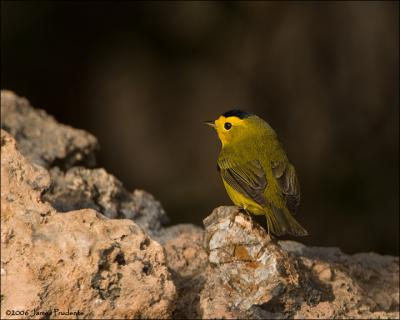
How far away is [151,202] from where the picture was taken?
5359mm

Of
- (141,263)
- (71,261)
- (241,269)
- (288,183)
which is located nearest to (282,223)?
(288,183)

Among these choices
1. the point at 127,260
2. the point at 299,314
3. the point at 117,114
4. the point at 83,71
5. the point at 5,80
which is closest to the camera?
the point at 127,260

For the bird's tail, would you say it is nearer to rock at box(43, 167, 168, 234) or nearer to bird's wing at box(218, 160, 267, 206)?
bird's wing at box(218, 160, 267, 206)

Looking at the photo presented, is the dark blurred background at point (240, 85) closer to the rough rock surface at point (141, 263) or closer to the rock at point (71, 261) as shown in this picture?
the rough rock surface at point (141, 263)

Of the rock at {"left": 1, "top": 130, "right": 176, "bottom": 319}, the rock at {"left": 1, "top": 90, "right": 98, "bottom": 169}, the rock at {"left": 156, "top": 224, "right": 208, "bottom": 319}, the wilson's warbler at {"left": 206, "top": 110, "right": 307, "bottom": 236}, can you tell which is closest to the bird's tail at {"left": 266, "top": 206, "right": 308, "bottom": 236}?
the wilson's warbler at {"left": 206, "top": 110, "right": 307, "bottom": 236}

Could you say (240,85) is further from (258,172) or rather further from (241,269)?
(241,269)

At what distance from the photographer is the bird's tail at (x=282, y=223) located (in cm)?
426

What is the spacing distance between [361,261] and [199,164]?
4.16m

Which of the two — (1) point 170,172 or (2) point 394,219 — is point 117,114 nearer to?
(1) point 170,172

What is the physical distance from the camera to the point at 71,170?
5.15 m

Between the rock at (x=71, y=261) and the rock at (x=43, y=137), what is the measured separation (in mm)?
1945

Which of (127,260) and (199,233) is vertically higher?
(199,233)

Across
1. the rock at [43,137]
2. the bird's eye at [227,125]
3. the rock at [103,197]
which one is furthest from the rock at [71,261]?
the rock at [43,137]

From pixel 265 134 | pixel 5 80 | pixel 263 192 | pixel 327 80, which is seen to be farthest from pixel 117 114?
pixel 263 192
